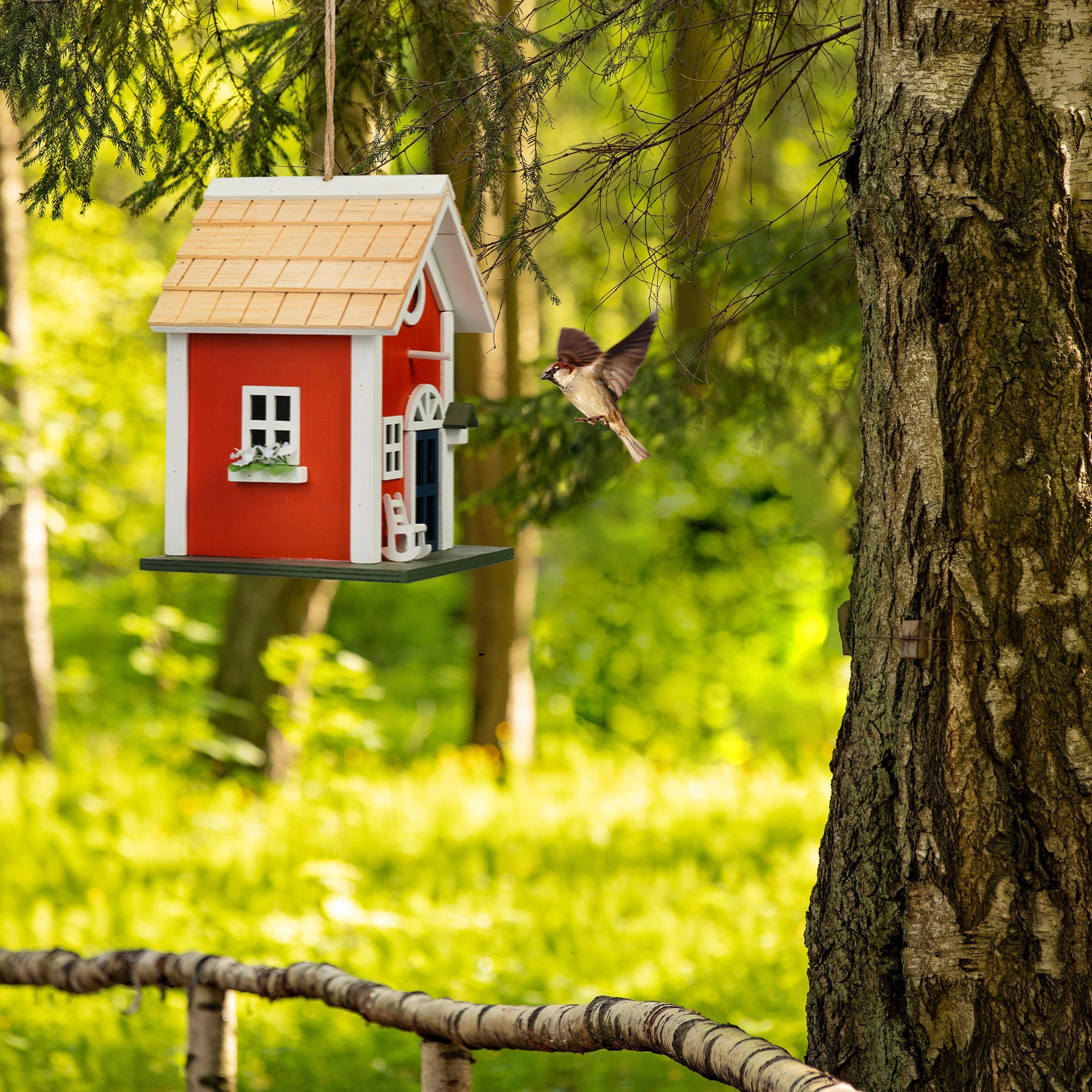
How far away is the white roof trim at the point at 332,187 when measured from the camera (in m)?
2.54

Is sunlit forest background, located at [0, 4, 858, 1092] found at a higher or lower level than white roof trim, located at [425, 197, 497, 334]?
lower

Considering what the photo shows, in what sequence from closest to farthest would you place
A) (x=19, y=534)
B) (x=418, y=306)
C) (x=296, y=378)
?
(x=296, y=378) < (x=418, y=306) < (x=19, y=534)

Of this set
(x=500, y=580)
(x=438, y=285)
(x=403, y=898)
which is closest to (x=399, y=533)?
(x=438, y=285)

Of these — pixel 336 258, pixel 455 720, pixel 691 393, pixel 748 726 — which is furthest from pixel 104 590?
pixel 336 258

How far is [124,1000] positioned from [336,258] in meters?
4.34

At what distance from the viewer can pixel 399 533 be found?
2.50 meters

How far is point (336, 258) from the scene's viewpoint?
248 cm

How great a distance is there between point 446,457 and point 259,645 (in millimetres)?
7109

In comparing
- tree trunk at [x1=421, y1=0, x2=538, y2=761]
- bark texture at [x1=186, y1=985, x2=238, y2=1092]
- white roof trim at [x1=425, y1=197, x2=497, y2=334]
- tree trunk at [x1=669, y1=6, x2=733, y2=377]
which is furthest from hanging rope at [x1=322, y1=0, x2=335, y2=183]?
tree trunk at [x1=421, y1=0, x2=538, y2=761]

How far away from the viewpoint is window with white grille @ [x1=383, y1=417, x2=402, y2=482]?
2.55 metres

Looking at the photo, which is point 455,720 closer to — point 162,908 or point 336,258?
point 162,908

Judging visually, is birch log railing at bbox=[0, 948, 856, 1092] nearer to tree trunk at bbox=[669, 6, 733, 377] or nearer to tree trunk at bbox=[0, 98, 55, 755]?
tree trunk at bbox=[669, 6, 733, 377]

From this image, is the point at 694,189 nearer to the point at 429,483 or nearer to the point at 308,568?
the point at 429,483

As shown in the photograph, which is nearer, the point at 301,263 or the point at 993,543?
the point at 993,543
